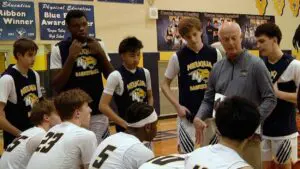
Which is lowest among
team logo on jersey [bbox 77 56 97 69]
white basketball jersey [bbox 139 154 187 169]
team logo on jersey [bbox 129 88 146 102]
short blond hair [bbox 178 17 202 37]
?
white basketball jersey [bbox 139 154 187 169]

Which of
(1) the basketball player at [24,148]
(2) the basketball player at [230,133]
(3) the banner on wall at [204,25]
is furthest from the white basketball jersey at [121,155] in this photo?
(3) the banner on wall at [204,25]

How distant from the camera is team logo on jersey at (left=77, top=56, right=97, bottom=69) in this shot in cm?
447

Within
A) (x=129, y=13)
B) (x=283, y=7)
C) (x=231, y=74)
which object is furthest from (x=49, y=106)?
(x=283, y=7)

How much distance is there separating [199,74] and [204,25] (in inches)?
350

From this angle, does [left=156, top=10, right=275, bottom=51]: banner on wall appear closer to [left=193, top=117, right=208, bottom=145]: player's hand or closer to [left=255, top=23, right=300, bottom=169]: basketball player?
[left=255, top=23, right=300, bottom=169]: basketball player

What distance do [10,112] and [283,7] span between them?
1262 centimetres

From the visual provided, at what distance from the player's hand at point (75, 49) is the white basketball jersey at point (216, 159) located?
2.37 metres

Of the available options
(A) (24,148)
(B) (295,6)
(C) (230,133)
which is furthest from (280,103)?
(B) (295,6)

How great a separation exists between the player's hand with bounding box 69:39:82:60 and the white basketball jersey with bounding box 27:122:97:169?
1.20 metres

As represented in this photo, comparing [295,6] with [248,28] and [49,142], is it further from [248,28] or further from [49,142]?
[49,142]

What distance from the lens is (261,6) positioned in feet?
47.4

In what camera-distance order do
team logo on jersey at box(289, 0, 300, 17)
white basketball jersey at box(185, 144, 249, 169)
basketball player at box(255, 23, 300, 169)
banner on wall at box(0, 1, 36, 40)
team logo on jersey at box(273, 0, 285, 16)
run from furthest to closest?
team logo on jersey at box(289, 0, 300, 17), team logo on jersey at box(273, 0, 285, 16), banner on wall at box(0, 1, 36, 40), basketball player at box(255, 23, 300, 169), white basketball jersey at box(185, 144, 249, 169)

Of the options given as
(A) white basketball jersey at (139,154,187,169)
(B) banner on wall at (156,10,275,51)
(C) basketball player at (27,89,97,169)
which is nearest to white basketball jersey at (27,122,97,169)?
(C) basketball player at (27,89,97,169)

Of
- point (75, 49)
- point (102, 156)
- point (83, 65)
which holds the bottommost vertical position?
point (102, 156)
